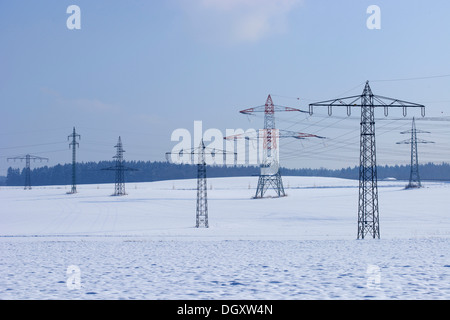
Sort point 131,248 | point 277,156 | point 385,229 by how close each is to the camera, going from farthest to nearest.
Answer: point 277,156
point 385,229
point 131,248

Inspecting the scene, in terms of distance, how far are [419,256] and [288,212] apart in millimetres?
35970

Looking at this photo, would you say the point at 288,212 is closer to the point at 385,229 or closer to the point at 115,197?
the point at 385,229

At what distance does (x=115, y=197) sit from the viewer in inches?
3226

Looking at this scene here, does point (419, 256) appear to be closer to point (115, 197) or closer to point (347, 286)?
point (347, 286)

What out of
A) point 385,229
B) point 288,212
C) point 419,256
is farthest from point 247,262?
point 288,212

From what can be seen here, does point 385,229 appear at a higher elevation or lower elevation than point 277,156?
lower

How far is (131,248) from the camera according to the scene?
2369 cm

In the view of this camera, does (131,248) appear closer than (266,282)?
No

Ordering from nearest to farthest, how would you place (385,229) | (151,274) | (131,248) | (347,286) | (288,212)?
(347,286)
(151,274)
(131,248)
(385,229)
(288,212)

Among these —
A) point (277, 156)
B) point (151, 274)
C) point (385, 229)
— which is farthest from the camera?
point (277, 156)
